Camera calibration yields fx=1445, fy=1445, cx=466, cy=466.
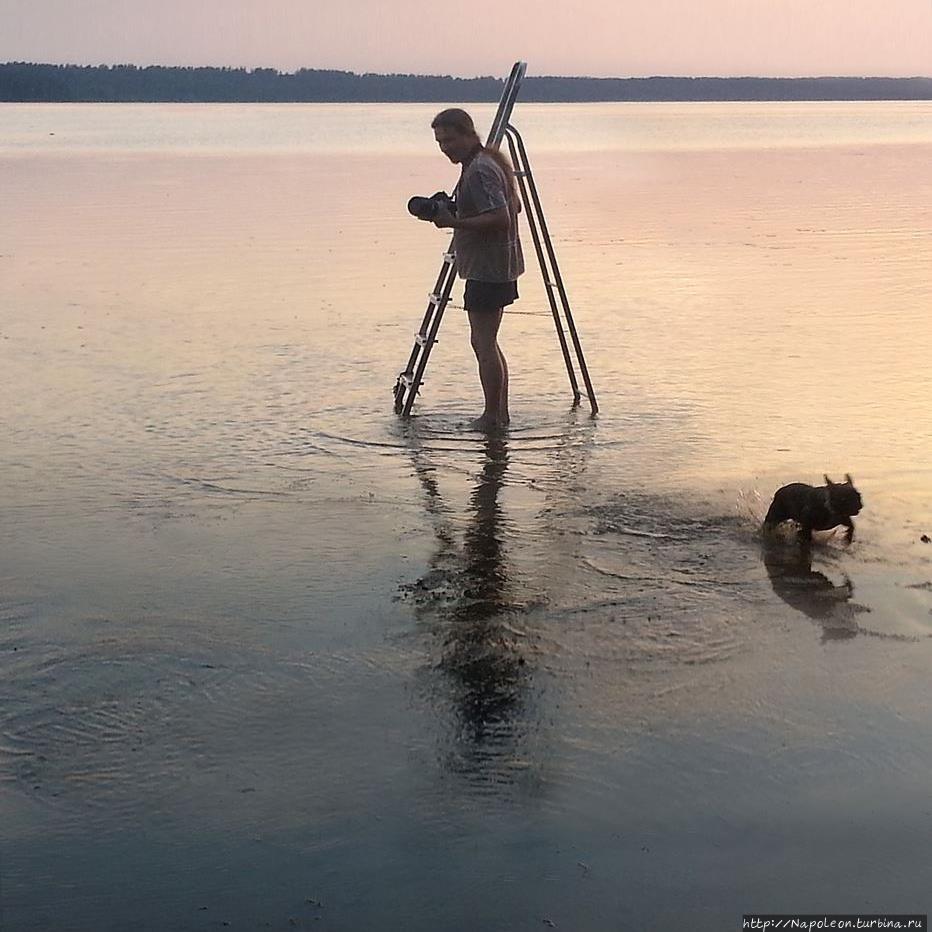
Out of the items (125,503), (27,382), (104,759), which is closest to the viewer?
(104,759)

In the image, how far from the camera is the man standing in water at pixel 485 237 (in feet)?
25.2

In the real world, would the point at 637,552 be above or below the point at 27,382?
below

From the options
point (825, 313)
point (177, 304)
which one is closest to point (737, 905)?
point (825, 313)

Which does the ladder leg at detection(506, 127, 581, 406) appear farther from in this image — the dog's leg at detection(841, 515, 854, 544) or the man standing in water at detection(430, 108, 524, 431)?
the dog's leg at detection(841, 515, 854, 544)

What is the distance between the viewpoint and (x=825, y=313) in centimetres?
1232

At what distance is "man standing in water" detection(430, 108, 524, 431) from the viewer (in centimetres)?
767

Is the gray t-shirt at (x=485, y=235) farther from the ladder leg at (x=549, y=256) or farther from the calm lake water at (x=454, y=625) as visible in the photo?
the calm lake water at (x=454, y=625)

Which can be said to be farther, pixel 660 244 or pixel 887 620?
pixel 660 244

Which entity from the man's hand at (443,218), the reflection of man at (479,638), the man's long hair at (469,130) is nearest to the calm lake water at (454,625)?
the reflection of man at (479,638)

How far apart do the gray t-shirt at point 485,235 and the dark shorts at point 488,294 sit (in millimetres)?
46

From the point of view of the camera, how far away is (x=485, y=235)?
795cm

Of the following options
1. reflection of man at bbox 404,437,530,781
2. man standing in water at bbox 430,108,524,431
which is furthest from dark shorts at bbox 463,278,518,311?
reflection of man at bbox 404,437,530,781

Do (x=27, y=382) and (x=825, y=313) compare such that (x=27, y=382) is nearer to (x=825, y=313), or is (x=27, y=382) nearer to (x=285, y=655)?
(x=285, y=655)

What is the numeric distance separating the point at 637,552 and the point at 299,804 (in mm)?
2493
